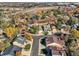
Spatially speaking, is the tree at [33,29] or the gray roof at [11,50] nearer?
the gray roof at [11,50]

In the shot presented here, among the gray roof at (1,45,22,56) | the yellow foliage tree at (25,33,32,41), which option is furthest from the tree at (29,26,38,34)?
the gray roof at (1,45,22,56)

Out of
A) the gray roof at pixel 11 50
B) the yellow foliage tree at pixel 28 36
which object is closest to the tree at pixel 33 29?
the yellow foliage tree at pixel 28 36

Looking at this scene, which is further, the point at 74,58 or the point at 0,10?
the point at 0,10

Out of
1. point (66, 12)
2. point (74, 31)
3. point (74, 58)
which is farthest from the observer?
point (66, 12)

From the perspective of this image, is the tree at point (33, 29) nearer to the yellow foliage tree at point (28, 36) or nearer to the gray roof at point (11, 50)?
the yellow foliage tree at point (28, 36)

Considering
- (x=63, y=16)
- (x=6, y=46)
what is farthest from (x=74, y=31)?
(x=6, y=46)

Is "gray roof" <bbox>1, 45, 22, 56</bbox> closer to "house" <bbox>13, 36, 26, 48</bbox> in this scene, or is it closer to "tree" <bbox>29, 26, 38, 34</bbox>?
"house" <bbox>13, 36, 26, 48</bbox>

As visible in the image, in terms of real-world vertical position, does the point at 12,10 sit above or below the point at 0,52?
above

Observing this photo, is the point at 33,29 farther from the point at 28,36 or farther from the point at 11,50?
the point at 11,50

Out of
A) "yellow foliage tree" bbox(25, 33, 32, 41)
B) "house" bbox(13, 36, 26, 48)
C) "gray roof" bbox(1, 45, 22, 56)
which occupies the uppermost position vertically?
"yellow foliage tree" bbox(25, 33, 32, 41)

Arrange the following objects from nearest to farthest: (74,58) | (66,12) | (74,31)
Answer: (74,58)
(74,31)
(66,12)

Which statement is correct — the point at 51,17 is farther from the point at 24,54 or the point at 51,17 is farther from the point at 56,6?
the point at 24,54
